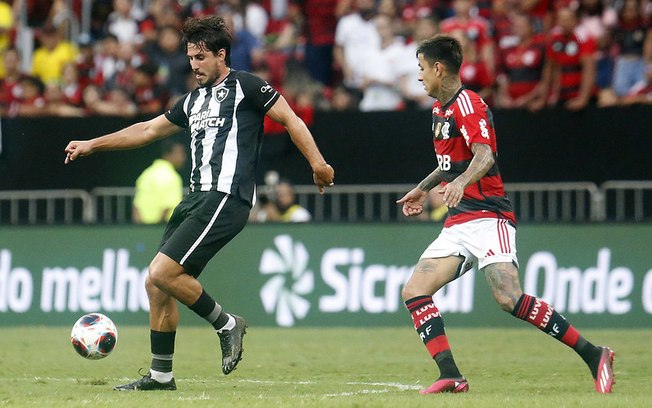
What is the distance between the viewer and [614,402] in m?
8.09

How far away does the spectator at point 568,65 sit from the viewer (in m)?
16.6

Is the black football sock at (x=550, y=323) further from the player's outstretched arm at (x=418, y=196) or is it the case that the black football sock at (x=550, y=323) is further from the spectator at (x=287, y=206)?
the spectator at (x=287, y=206)

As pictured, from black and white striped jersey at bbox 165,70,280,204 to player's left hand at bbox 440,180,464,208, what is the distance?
5.00 feet

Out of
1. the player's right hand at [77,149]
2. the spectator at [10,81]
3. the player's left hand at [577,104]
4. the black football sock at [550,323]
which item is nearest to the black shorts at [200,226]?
the player's right hand at [77,149]

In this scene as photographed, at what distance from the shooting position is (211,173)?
364 inches

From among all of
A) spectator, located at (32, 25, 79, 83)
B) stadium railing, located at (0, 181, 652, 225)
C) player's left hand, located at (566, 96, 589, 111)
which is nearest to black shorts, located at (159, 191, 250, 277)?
stadium railing, located at (0, 181, 652, 225)

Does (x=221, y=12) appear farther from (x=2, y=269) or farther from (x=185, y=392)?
(x=185, y=392)

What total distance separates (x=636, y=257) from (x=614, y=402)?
7.43m

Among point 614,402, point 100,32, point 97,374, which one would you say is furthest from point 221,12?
point 614,402

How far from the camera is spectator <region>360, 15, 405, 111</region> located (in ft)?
59.7

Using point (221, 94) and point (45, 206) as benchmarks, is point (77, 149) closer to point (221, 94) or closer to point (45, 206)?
point (221, 94)

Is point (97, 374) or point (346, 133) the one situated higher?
point (346, 133)

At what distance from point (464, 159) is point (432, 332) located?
121cm

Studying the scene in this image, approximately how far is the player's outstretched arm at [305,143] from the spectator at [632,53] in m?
8.90
